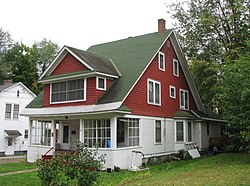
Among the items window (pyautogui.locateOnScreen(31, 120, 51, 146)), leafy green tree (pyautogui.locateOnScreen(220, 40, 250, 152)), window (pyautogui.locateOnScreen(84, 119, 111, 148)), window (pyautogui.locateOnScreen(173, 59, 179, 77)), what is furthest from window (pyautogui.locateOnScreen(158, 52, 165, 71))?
window (pyautogui.locateOnScreen(31, 120, 51, 146))

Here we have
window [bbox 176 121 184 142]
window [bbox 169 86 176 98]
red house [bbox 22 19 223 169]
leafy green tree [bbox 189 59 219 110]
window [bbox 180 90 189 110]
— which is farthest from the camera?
window [bbox 180 90 189 110]

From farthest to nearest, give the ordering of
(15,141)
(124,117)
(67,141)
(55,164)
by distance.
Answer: (15,141)
(67,141)
(124,117)
(55,164)

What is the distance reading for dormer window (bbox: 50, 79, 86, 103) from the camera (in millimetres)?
18578

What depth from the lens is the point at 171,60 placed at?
23.4m

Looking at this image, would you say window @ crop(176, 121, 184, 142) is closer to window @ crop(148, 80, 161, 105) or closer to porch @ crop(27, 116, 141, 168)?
window @ crop(148, 80, 161, 105)

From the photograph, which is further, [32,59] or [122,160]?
[32,59]

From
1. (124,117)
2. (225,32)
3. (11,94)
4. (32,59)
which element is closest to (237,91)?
(124,117)

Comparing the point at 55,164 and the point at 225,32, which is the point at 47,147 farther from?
the point at 225,32

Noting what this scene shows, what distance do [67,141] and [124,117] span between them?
19.2 feet

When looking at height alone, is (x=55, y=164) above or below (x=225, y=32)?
below

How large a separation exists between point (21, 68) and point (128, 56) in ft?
111

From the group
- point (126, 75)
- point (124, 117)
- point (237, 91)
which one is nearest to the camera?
point (237, 91)

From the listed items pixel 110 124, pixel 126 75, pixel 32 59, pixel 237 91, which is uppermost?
pixel 32 59

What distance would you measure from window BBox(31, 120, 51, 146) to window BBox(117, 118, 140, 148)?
540cm
